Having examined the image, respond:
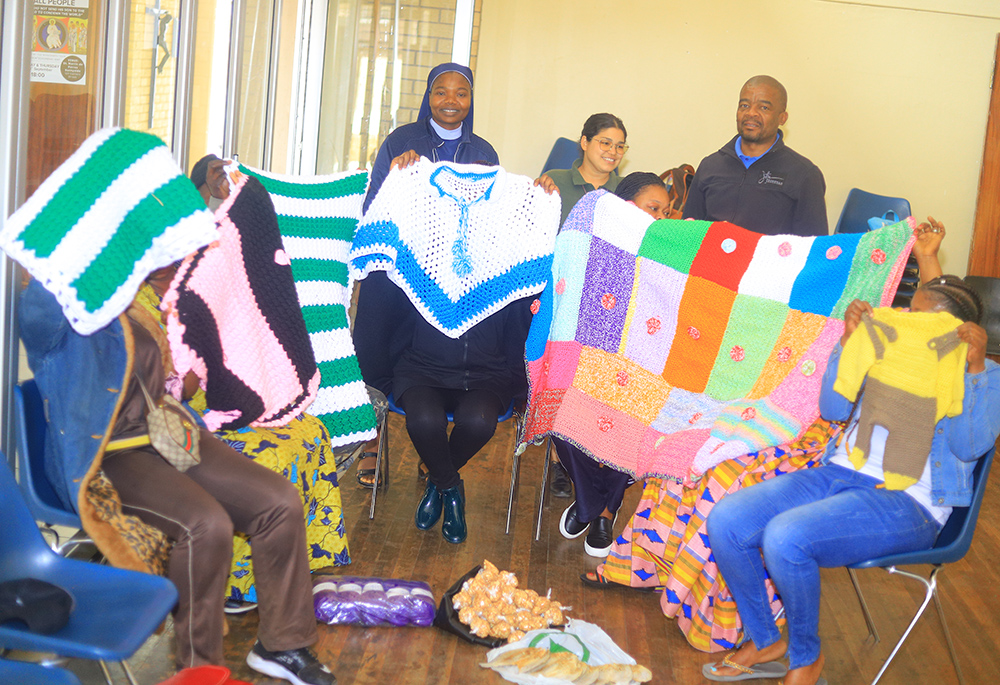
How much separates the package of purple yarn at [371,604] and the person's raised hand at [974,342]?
162cm

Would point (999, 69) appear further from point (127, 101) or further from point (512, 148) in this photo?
point (127, 101)

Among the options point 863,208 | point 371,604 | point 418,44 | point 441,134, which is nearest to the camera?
point 371,604

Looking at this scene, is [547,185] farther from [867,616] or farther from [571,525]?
[867,616]

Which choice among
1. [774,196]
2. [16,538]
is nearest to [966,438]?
[774,196]

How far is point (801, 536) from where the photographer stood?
2.31 m

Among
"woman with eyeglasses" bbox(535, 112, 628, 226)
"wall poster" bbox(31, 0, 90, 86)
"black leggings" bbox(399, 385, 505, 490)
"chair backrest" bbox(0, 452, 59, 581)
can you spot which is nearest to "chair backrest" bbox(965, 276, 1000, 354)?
"woman with eyeglasses" bbox(535, 112, 628, 226)

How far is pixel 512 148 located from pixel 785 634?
4.40 metres

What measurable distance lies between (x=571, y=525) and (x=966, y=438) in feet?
4.69

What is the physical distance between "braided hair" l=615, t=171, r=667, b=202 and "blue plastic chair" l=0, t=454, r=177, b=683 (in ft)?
7.22

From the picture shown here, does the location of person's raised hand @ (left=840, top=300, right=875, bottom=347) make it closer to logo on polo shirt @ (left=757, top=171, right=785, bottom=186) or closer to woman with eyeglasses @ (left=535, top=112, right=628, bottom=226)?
woman with eyeglasses @ (left=535, top=112, right=628, bottom=226)

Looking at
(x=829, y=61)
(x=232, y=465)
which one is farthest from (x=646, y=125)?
(x=232, y=465)

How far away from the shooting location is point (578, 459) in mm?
3131

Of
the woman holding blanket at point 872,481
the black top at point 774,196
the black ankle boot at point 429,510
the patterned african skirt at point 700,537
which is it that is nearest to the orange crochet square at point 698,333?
the patterned african skirt at point 700,537

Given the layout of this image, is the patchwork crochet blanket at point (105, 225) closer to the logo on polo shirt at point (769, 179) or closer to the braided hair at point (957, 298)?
the braided hair at point (957, 298)
